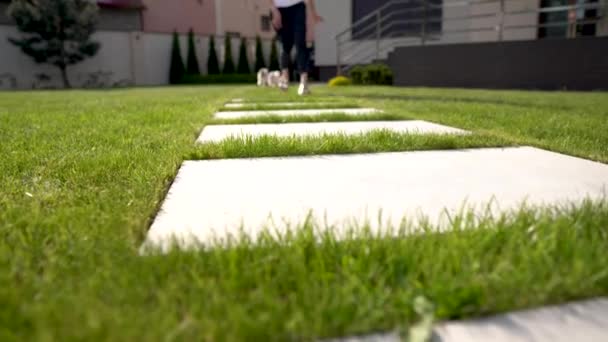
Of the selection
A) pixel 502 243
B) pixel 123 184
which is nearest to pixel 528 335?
pixel 502 243

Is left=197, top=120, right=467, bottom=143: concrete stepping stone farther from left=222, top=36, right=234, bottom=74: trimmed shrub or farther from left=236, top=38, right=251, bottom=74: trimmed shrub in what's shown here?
left=236, top=38, right=251, bottom=74: trimmed shrub

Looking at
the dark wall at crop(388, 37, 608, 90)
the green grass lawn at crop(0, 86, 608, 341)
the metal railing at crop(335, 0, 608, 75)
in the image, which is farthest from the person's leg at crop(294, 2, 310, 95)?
the dark wall at crop(388, 37, 608, 90)

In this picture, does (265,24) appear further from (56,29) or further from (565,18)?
(565,18)

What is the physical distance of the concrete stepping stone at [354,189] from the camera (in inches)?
43.6

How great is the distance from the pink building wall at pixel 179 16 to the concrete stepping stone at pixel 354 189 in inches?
760

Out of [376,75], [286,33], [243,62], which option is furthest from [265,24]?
[286,33]

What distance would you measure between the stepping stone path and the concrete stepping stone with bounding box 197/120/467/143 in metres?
0.62

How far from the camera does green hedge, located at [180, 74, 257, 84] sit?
18328 millimetres

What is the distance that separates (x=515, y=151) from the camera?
1981 mm

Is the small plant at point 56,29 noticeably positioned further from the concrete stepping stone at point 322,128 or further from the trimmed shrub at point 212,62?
the concrete stepping stone at point 322,128

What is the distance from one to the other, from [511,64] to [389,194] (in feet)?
29.2

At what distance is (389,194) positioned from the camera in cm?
133

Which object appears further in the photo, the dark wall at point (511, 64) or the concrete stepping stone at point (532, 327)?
the dark wall at point (511, 64)

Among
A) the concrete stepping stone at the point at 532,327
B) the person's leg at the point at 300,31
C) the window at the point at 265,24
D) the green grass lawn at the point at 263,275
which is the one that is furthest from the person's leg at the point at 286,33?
the window at the point at 265,24
